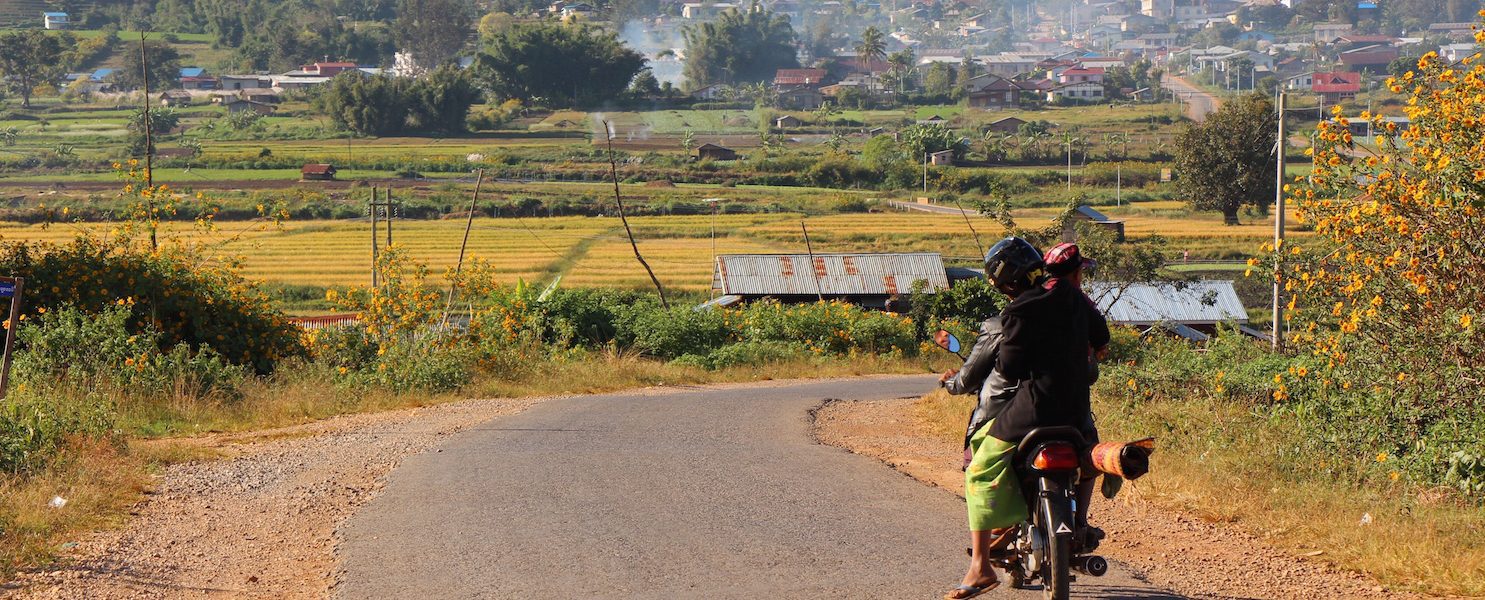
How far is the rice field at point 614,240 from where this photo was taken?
2053 inches

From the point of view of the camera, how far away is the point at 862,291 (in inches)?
1709

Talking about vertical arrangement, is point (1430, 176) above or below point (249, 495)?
above

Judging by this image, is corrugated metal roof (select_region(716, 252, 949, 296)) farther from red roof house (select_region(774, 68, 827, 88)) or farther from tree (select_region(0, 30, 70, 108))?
red roof house (select_region(774, 68, 827, 88))

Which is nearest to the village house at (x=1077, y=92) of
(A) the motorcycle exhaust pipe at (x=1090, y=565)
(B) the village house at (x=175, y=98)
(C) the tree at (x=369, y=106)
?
(C) the tree at (x=369, y=106)

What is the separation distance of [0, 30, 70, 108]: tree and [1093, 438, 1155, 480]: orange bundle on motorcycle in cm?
13401

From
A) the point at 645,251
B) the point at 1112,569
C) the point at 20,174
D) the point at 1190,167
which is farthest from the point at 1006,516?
the point at 20,174

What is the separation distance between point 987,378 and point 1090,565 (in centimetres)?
89

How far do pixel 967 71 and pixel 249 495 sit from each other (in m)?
166

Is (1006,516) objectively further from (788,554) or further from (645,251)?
(645,251)

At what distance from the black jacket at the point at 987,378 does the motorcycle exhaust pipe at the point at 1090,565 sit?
2.29 feet

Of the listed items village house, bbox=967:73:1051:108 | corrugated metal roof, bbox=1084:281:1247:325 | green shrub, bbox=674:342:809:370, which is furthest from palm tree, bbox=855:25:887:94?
green shrub, bbox=674:342:809:370

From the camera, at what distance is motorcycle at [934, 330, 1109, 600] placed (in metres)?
5.85

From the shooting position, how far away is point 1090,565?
595 centimetres

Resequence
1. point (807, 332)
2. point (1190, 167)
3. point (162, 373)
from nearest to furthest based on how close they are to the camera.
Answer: point (162, 373)
point (807, 332)
point (1190, 167)
